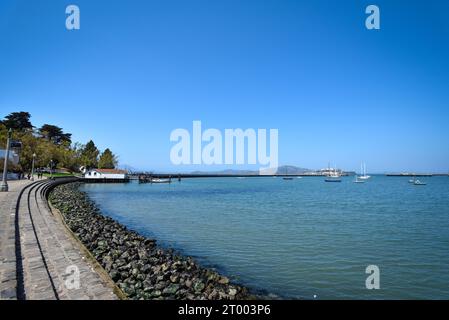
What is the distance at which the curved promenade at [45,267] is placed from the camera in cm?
642

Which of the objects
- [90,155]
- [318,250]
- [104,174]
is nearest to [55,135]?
[90,155]

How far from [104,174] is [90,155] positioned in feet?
75.0

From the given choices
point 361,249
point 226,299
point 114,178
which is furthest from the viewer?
point 114,178

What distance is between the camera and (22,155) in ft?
197

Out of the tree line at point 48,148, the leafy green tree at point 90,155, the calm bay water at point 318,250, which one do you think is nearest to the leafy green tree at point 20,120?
the tree line at point 48,148

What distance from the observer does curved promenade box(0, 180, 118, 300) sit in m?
6.42

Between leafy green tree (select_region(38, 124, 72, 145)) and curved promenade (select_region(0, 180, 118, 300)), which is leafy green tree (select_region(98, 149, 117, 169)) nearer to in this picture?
leafy green tree (select_region(38, 124, 72, 145))

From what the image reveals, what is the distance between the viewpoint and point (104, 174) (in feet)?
301

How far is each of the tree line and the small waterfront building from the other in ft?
26.5

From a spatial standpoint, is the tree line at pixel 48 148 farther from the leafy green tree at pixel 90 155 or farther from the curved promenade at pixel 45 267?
the curved promenade at pixel 45 267

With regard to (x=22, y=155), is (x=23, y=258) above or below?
below
